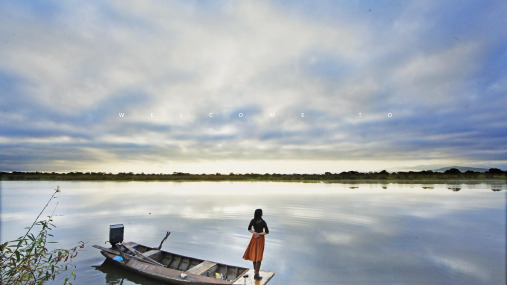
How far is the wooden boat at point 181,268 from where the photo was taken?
8580mm

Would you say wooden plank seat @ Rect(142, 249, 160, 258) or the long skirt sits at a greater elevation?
the long skirt

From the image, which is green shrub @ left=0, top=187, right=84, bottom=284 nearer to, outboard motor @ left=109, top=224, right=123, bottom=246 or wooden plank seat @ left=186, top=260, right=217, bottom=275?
wooden plank seat @ left=186, top=260, right=217, bottom=275

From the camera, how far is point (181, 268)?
34.8 ft

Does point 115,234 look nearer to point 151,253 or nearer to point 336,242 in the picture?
point 151,253

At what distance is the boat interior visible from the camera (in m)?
9.26

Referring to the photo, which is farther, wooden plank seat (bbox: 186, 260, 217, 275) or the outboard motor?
the outboard motor

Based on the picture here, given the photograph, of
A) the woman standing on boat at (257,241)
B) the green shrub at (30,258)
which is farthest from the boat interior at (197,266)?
the green shrub at (30,258)

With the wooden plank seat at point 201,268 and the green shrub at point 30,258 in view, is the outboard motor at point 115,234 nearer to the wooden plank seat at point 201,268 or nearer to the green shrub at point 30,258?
the wooden plank seat at point 201,268

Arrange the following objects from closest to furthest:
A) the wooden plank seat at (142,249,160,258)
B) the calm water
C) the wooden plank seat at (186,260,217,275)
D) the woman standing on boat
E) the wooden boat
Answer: the woman standing on boat
the wooden boat
the wooden plank seat at (186,260,217,275)
the calm water
the wooden plank seat at (142,249,160,258)

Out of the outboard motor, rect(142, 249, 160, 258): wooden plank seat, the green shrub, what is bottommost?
rect(142, 249, 160, 258): wooden plank seat

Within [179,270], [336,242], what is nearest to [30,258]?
[179,270]

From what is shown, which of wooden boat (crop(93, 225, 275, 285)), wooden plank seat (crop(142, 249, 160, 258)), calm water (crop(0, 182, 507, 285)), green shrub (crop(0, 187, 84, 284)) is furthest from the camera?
wooden plank seat (crop(142, 249, 160, 258))

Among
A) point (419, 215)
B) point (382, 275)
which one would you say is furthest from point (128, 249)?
point (419, 215)

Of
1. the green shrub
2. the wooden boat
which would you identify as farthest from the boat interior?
the green shrub
